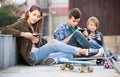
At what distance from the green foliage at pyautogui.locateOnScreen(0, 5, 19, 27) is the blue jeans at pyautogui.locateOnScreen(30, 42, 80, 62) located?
33.1 meters

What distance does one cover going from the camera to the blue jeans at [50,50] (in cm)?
717


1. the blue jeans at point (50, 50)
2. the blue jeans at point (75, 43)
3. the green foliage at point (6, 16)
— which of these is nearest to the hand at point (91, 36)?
the blue jeans at point (75, 43)

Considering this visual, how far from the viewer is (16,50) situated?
7.51 meters

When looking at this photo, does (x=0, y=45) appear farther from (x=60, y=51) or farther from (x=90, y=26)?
(x=90, y=26)

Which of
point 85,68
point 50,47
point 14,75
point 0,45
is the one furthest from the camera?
point 50,47

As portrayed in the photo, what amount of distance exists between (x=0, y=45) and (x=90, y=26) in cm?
198

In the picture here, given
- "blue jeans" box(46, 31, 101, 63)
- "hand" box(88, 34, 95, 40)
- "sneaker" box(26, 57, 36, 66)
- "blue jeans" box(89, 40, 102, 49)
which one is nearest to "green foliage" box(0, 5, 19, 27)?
"hand" box(88, 34, 95, 40)

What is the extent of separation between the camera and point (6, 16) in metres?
42.1

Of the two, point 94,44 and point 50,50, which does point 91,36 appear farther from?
point 50,50

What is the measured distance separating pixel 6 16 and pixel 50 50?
35.3 meters

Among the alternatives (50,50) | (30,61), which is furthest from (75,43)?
(30,61)

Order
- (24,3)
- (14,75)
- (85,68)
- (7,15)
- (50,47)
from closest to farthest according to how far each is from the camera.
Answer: (14,75) < (85,68) < (50,47) < (7,15) < (24,3)

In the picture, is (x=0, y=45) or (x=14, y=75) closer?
(x=14, y=75)

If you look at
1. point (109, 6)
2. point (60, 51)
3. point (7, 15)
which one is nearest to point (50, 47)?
point (60, 51)
